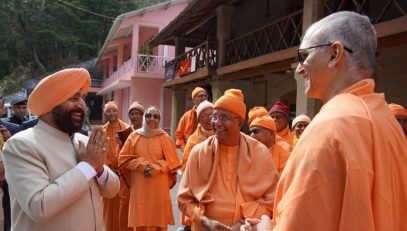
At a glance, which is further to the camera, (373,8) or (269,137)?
(373,8)

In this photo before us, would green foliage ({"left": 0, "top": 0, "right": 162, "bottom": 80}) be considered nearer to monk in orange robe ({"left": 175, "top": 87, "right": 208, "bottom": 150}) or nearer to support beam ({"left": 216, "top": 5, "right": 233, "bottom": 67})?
support beam ({"left": 216, "top": 5, "right": 233, "bottom": 67})

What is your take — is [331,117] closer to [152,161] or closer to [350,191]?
[350,191]

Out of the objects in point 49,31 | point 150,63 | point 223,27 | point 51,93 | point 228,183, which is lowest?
point 228,183

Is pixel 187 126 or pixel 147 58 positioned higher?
pixel 147 58

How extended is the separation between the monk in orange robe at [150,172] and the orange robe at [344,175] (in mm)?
3531

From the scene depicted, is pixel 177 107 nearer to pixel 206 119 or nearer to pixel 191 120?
pixel 191 120

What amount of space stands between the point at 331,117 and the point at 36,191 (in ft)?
5.00

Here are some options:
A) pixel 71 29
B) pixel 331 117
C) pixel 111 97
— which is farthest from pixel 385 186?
pixel 71 29

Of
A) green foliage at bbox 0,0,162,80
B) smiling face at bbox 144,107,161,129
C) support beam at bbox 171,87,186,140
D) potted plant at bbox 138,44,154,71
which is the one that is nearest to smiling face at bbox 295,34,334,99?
smiling face at bbox 144,107,161,129

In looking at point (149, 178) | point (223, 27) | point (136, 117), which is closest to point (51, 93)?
point (149, 178)

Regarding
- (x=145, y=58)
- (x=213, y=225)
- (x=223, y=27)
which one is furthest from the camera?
(x=145, y=58)

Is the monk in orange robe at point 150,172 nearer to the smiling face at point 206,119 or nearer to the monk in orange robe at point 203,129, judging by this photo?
the monk in orange robe at point 203,129

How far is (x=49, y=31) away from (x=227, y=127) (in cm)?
4023

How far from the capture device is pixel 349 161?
3.88 ft
